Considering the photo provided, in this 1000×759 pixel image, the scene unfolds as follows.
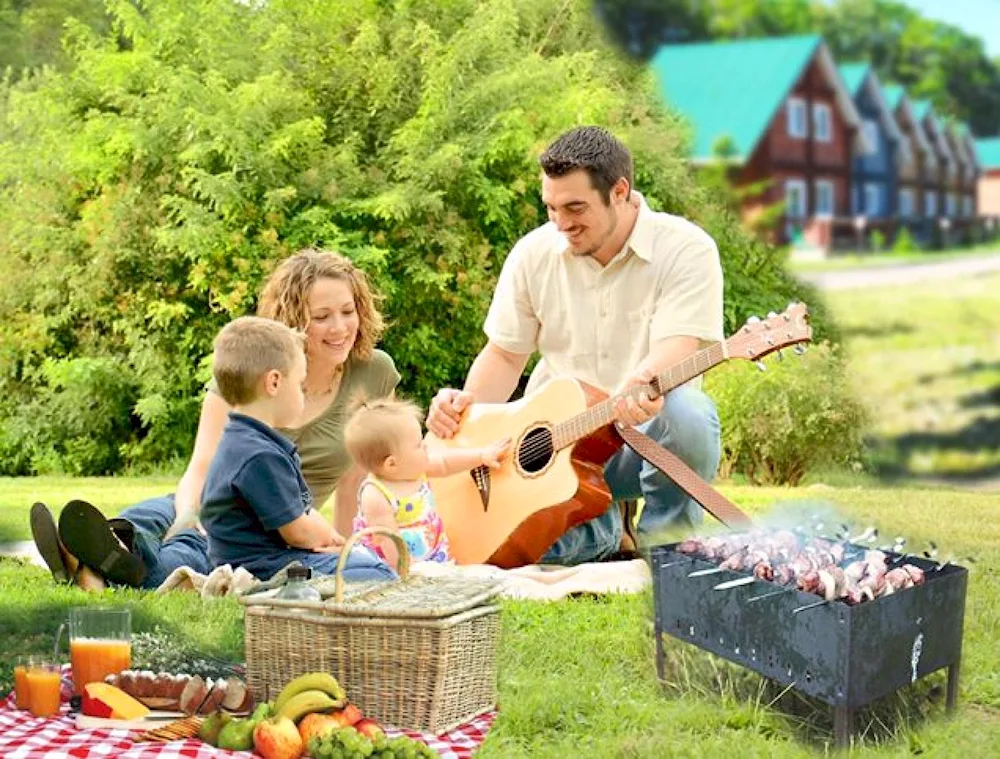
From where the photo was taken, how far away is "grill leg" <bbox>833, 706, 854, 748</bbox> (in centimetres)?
235

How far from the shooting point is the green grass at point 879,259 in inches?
19.9

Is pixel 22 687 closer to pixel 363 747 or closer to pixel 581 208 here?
pixel 363 747

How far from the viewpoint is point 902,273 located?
518mm

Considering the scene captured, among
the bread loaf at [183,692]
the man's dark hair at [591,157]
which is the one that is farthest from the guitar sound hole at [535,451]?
the bread loaf at [183,692]

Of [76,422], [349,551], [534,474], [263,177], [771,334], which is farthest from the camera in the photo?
[76,422]

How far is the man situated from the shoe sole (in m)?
1.10

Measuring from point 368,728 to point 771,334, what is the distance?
1589 mm

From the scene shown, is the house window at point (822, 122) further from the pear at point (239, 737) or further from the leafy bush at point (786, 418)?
the leafy bush at point (786, 418)

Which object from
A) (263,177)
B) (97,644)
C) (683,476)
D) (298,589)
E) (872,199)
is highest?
(263,177)

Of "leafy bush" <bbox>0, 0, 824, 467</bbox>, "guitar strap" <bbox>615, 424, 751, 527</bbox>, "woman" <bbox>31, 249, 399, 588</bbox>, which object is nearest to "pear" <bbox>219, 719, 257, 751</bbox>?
"woman" <bbox>31, 249, 399, 588</bbox>

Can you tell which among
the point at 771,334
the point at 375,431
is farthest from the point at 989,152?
the point at 375,431

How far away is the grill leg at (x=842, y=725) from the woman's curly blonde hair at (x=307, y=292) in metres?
2.18

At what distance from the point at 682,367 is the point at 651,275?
491mm

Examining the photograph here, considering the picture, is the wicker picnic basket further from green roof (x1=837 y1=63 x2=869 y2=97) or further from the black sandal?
green roof (x1=837 y1=63 x2=869 y2=97)
